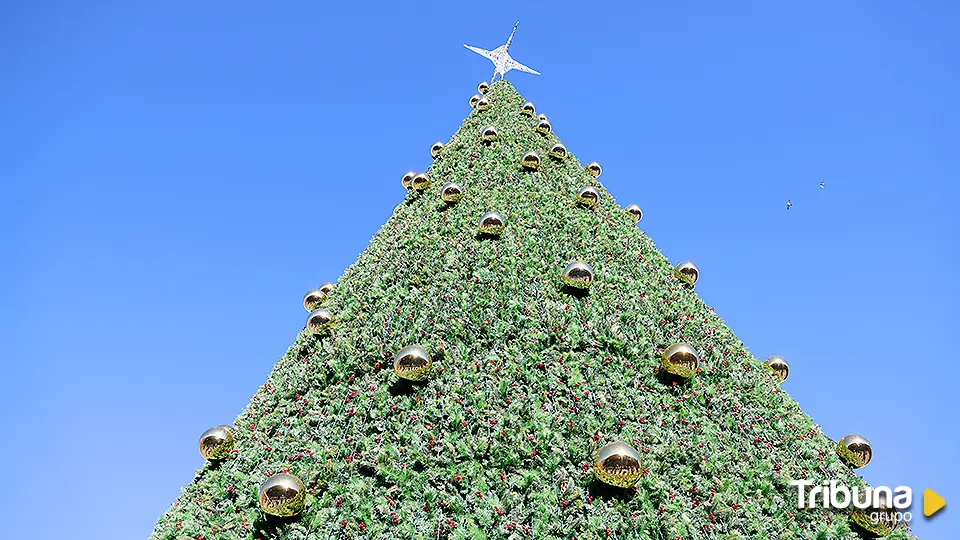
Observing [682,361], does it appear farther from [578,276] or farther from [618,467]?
[618,467]

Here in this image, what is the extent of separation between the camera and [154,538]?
4.83 meters

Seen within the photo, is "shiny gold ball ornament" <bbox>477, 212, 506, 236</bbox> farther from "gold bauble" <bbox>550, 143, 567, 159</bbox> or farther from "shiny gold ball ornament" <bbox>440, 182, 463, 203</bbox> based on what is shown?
"gold bauble" <bbox>550, 143, 567, 159</bbox>

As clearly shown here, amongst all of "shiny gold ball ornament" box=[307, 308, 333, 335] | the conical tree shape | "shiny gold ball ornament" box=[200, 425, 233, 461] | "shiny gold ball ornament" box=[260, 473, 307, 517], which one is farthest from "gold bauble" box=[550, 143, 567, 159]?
"shiny gold ball ornament" box=[260, 473, 307, 517]

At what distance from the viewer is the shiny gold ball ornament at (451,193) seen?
6.74 m

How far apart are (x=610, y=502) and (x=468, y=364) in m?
1.50

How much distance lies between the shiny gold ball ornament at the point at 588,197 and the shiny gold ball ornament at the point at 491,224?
1982 mm

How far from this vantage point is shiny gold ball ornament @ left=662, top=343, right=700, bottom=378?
15.1ft

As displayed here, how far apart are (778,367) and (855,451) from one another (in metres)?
1.80

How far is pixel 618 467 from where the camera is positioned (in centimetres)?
337

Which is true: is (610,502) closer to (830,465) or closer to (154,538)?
(830,465)

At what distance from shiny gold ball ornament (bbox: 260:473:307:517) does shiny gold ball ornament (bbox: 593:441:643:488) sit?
7.08 ft

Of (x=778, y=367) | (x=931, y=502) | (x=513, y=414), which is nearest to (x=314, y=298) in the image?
(x=513, y=414)

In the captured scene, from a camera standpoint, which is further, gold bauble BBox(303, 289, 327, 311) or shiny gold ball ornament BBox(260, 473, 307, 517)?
gold bauble BBox(303, 289, 327, 311)

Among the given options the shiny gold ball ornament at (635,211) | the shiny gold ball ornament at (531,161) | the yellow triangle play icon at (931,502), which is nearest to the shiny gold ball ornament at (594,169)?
the shiny gold ball ornament at (635,211)
